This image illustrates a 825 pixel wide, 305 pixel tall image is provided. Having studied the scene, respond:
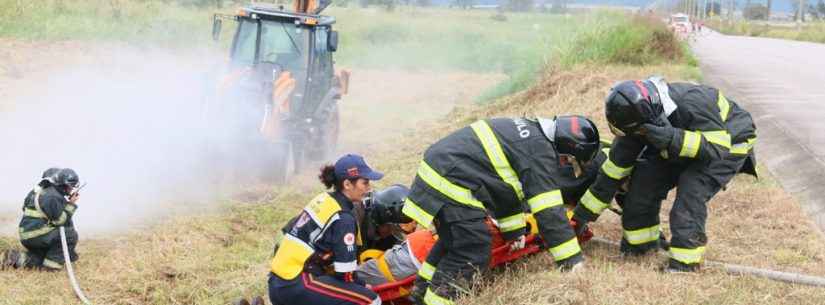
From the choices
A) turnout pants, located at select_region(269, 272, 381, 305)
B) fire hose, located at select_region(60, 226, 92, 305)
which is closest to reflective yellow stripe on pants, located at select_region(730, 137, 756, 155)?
turnout pants, located at select_region(269, 272, 381, 305)


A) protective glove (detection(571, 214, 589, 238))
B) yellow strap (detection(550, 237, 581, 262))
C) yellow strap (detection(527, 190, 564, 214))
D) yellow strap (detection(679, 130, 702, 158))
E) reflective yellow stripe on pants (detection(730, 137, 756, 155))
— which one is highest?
yellow strap (detection(679, 130, 702, 158))

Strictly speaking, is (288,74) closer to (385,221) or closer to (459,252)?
(385,221)

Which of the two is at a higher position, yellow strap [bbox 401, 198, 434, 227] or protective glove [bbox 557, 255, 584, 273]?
yellow strap [bbox 401, 198, 434, 227]

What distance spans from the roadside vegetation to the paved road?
37 centimetres

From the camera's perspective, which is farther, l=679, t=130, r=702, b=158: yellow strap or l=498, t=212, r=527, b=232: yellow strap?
l=498, t=212, r=527, b=232: yellow strap

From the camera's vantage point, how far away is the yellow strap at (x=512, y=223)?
588cm

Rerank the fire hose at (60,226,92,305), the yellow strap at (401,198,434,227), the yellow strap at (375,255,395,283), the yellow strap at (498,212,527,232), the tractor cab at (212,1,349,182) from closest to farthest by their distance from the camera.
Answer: the yellow strap at (401,198,434,227) → the yellow strap at (498,212,527,232) → the yellow strap at (375,255,395,283) → the fire hose at (60,226,92,305) → the tractor cab at (212,1,349,182)

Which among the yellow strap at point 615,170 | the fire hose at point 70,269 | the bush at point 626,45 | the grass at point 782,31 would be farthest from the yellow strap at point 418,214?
the grass at point 782,31

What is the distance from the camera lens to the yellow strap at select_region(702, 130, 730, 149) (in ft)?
19.3

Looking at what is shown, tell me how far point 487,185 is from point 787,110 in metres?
8.87

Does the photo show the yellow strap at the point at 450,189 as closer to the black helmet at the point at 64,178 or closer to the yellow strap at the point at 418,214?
the yellow strap at the point at 418,214

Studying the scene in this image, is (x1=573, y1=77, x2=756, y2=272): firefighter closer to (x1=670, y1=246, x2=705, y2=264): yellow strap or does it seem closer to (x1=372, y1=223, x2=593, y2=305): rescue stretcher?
(x1=670, y1=246, x2=705, y2=264): yellow strap

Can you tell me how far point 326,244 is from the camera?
5.52 metres

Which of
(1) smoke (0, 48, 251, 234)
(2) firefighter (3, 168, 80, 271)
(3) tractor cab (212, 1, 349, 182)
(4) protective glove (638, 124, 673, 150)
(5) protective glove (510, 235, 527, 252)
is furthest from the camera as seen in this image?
(3) tractor cab (212, 1, 349, 182)
